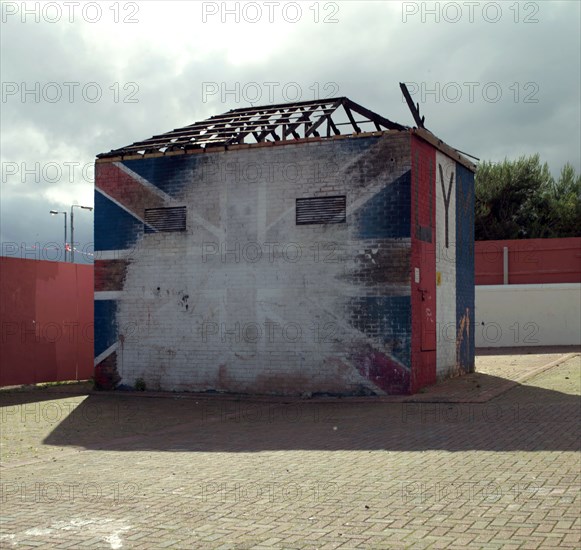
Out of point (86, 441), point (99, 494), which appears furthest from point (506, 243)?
point (99, 494)

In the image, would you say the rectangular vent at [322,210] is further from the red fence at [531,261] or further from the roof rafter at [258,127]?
the red fence at [531,261]

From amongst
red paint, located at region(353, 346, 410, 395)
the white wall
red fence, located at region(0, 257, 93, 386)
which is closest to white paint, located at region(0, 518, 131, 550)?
red paint, located at region(353, 346, 410, 395)

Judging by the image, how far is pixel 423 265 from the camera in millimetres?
16594

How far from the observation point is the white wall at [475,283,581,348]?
1188 inches

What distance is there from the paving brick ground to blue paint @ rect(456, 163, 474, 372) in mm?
4234

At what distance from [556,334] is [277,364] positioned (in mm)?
17385

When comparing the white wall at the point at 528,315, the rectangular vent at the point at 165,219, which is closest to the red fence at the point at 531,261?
the white wall at the point at 528,315

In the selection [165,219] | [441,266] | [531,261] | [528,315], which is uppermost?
[165,219]

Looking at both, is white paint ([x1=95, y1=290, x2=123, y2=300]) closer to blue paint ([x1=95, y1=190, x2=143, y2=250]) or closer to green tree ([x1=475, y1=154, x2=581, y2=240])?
blue paint ([x1=95, y1=190, x2=143, y2=250])

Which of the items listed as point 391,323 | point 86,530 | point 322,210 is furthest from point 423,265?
point 86,530

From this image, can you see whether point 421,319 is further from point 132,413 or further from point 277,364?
point 132,413

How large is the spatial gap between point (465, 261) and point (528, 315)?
1166cm

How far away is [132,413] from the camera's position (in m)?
14.8

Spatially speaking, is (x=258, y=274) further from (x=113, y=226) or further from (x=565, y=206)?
(x=565, y=206)
